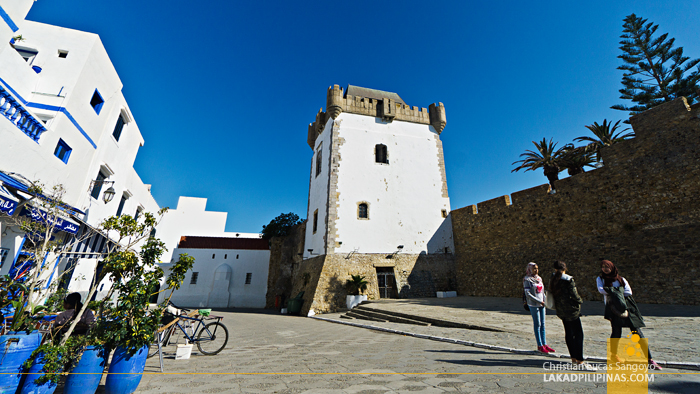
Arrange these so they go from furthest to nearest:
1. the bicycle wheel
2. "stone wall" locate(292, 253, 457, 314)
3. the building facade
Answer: the building facade
"stone wall" locate(292, 253, 457, 314)
the bicycle wheel

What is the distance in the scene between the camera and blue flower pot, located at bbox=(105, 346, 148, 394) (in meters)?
3.07

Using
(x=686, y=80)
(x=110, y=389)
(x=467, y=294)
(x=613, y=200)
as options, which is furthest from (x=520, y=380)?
(x=686, y=80)

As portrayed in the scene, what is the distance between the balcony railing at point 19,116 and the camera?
6699 millimetres

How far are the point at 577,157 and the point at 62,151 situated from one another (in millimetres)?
23293

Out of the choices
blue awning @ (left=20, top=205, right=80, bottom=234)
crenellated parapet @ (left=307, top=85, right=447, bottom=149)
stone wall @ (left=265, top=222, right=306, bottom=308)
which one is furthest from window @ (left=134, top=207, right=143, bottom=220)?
crenellated parapet @ (left=307, top=85, right=447, bottom=149)

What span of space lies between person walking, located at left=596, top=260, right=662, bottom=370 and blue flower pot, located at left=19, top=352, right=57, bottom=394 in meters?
6.33

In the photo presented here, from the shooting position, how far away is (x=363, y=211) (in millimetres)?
16188

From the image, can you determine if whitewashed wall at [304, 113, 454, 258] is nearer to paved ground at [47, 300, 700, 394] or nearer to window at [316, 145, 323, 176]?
window at [316, 145, 323, 176]

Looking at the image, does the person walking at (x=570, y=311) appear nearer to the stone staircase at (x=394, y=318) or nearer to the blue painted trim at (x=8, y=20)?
the stone staircase at (x=394, y=318)

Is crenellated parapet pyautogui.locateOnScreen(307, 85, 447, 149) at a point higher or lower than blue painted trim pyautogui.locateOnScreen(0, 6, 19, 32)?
higher

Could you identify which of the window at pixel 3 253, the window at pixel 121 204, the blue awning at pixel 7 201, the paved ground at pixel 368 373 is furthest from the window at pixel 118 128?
the paved ground at pixel 368 373

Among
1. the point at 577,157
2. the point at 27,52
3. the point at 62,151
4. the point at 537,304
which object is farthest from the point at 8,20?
the point at 577,157

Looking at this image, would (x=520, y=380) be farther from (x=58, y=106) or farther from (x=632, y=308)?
(x=58, y=106)

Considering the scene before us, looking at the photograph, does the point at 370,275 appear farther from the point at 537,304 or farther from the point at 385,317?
the point at 537,304
